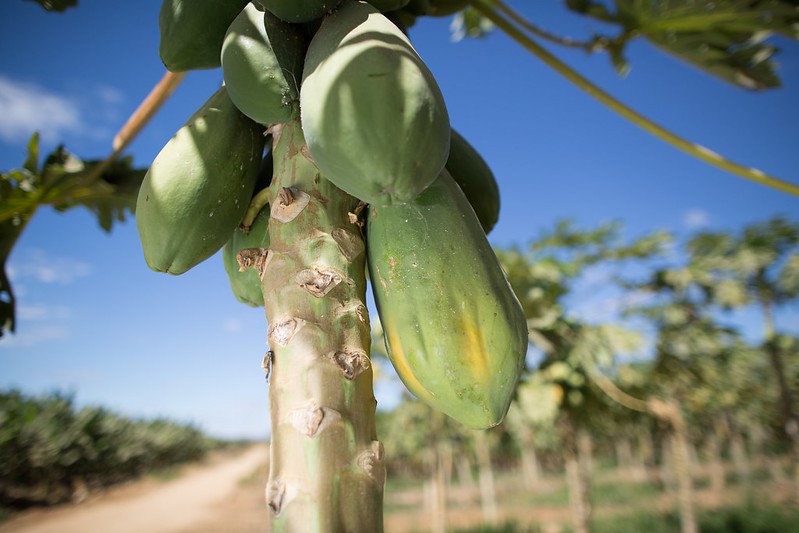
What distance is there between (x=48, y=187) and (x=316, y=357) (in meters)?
1.83

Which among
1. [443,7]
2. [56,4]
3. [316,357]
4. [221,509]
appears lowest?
[221,509]

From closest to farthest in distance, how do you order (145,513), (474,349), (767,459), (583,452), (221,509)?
(474,349) < (583,452) < (145,513) < (221,509) < (767,459)

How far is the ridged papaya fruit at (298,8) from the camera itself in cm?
100

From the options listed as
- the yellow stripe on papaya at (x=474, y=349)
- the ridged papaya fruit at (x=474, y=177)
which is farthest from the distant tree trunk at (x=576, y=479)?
the yellow stripe on papaya at (x=474, y=349)

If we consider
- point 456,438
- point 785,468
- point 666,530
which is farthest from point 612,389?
point 785,468

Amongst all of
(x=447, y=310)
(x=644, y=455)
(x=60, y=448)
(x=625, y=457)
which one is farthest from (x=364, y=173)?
(x=625, y=457)

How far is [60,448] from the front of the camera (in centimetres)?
1811

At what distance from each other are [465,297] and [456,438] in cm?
2086

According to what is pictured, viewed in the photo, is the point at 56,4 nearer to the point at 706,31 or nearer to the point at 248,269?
the point at 248,269

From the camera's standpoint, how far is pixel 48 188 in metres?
2.10

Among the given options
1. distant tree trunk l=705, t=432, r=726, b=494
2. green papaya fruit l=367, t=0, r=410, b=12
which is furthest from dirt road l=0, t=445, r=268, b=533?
distant tree trunk l=705, t=432, r=726, b=494

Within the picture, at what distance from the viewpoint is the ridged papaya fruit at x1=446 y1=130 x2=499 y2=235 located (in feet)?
4.17

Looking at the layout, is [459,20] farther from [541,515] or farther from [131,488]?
[131,488]

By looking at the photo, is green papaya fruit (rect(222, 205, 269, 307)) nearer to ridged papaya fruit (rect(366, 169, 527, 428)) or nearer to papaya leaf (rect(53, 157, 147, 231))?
ridged papaya fruit (rect(366, 169, 527, 428))
